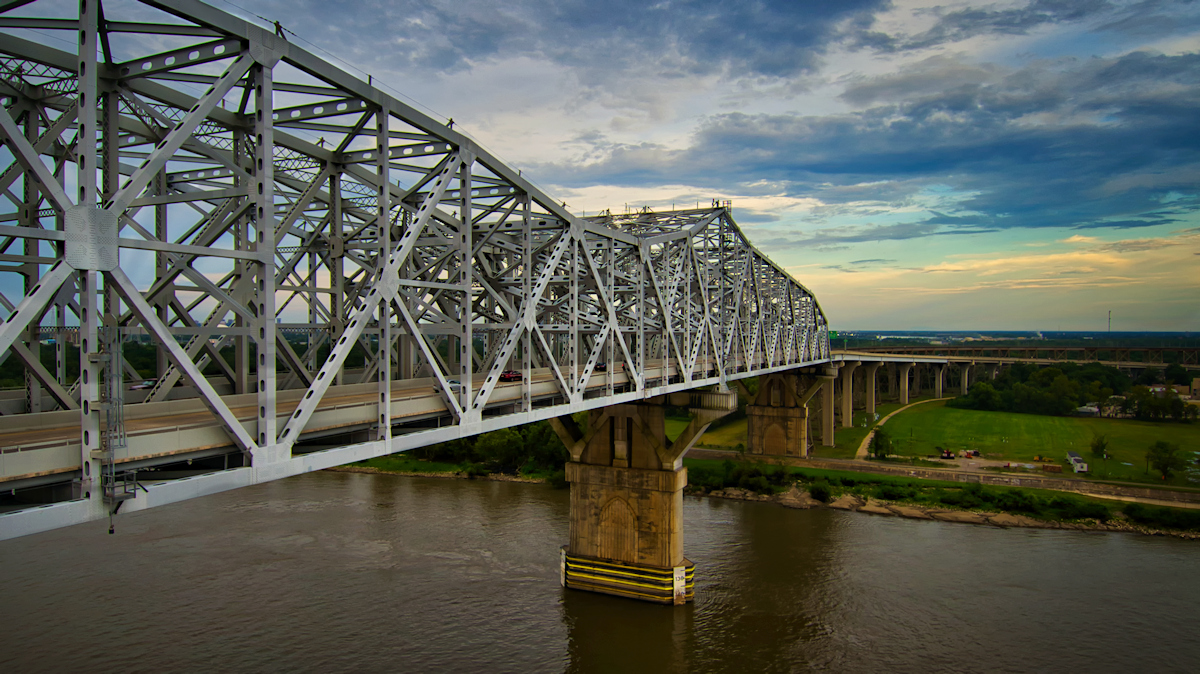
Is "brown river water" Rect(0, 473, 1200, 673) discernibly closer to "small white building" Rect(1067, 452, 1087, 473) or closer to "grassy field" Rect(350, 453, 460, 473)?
"small white building" Rect(1067, 452, 1087, 473)

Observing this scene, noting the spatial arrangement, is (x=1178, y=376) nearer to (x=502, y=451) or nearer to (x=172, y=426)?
(x=502, y=451)

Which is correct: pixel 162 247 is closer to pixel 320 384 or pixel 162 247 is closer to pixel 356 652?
pixel 320 384

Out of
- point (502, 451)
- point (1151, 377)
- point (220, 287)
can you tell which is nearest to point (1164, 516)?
point (502, 451)

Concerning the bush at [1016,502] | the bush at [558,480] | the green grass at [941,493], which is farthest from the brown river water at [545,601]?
the bush at [558,480]

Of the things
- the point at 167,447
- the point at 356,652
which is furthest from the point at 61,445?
the point at 356,652

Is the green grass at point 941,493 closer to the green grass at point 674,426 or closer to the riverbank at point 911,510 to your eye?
the riverbank at point 911,510
